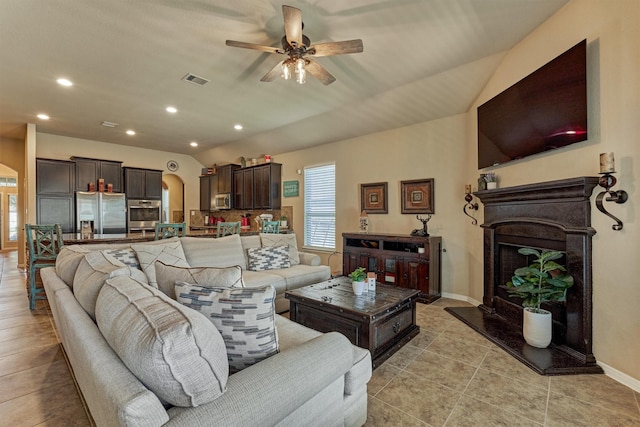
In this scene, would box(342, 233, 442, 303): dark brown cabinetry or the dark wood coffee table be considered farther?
box(342, 233, 442, 303): dark brown cabinetry

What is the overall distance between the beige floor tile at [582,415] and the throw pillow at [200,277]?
6.72 feet

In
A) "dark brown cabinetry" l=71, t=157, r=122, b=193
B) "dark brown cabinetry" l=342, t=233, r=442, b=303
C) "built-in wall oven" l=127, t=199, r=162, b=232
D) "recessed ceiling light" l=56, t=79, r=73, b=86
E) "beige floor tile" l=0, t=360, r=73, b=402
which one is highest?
"recessed ceiling light" l=56, t=79, r=73, b=86

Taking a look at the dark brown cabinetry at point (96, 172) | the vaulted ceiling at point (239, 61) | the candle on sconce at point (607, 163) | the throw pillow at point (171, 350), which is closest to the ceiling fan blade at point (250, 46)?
the vaulted ceiling at point (239, 61)

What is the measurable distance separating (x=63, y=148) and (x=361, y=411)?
7.79m

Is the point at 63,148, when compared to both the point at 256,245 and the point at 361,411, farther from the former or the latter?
the point at 361,411

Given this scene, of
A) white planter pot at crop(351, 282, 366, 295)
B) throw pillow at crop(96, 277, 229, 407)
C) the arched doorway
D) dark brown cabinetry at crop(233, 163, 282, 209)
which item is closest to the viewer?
throw pillow at crop(96, 277, 229, 407)

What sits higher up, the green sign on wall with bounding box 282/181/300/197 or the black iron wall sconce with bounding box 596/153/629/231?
the green sign on wall with bounding box 282/181/300/197

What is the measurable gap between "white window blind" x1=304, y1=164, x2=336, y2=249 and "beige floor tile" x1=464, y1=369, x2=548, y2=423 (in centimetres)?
387

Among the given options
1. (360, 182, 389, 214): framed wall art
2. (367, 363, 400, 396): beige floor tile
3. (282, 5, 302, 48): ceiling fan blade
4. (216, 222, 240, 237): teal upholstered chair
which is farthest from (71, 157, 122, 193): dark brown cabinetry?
(367, 363, 400, 396): beige floor tile

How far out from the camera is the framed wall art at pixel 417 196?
4480 millimetres

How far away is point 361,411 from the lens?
1.58m

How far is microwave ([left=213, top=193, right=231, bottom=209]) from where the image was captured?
7.48m

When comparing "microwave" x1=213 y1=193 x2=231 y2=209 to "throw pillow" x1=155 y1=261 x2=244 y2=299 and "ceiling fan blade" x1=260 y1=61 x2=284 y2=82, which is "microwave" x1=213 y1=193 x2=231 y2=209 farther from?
"throw pillow" x1=155 y1=261 x2=244 y2=299

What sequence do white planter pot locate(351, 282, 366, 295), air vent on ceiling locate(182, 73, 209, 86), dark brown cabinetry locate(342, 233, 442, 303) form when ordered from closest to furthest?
white planter pot locate(351, 282, 366, 295) < air vent on ceiling locate(182, 73, 209, 86) < dark brown cabinetry locate(342, 233, 442, 303)
